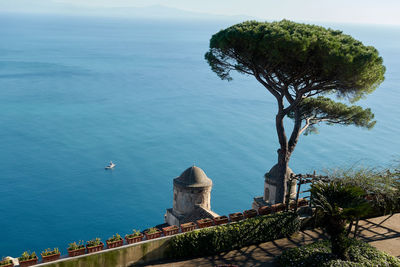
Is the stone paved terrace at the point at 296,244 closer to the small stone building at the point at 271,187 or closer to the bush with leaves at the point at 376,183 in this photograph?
the bush with leaves at the point at 376,183

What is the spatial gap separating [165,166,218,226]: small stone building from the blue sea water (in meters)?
8.86

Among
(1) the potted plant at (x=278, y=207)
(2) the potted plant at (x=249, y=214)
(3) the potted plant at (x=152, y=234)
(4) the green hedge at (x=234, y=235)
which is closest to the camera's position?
(3) the potted plant at (x=152, y=234)

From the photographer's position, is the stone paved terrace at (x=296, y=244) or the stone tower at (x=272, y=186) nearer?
the stone paved terrace at (x=296, y=244)

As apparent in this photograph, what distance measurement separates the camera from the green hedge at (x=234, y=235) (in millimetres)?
13828

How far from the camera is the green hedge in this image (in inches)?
544

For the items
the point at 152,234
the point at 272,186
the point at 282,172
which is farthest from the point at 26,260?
the point at 272,186

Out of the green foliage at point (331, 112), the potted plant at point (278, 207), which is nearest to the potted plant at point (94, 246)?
the potted plant at point (278, 207)

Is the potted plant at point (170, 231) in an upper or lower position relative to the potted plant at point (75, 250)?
Result: upper

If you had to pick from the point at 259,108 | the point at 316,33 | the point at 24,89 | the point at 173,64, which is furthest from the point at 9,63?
the point at 316,33

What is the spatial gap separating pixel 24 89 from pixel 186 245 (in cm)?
9109

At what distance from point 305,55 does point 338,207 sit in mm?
6989

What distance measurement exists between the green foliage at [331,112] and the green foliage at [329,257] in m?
7.84

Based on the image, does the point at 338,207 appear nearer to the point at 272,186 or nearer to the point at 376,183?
the point at 376,183

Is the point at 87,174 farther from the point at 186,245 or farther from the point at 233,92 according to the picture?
the point at 233,92
